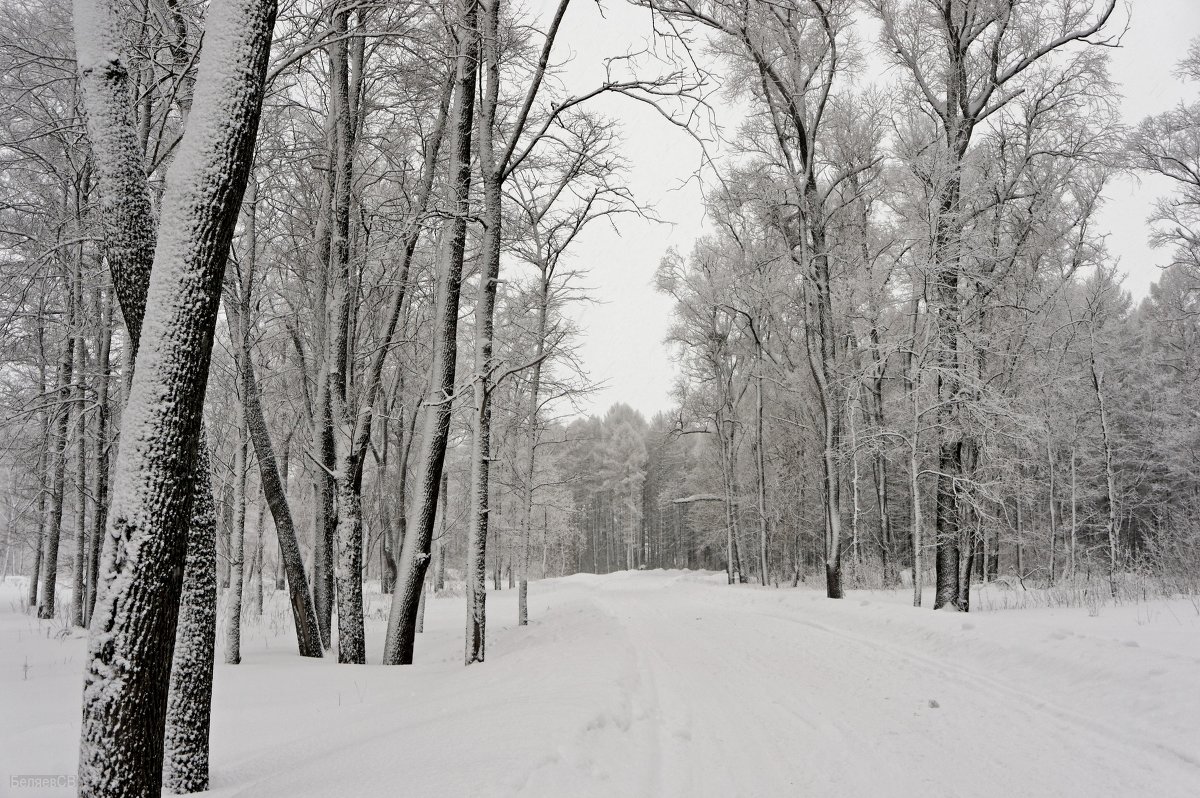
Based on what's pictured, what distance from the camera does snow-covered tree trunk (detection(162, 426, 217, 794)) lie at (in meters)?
3.21

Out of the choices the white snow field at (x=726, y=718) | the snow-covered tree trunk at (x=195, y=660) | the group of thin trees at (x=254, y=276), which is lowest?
the white snow field at (x=726, y=718)

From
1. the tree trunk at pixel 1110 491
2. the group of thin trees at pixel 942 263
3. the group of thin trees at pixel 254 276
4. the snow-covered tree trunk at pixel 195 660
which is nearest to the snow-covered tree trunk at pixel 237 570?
the group of thin trees at pixel 254 276

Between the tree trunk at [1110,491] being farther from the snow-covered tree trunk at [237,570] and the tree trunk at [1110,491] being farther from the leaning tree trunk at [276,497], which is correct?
the snow-covered tree trunk at [237,570]

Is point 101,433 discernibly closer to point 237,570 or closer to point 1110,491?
point 237,570

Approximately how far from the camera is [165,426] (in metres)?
2.77

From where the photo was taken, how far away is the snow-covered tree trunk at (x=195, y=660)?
3205 millimetres

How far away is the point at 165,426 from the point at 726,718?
14.4ft

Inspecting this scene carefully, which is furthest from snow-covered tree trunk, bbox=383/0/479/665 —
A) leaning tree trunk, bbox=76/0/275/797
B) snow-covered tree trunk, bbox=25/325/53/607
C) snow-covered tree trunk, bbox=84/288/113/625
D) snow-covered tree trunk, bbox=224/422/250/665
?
snow-covered tree trunk, bbox=84/288/113/625

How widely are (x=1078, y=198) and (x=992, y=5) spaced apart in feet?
27.0

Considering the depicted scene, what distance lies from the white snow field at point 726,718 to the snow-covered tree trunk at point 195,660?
23cm

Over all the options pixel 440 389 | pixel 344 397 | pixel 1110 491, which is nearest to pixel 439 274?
pixel 440 389

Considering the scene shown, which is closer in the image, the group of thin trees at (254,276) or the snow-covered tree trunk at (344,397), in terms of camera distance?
the group of thin trees at (254,276)

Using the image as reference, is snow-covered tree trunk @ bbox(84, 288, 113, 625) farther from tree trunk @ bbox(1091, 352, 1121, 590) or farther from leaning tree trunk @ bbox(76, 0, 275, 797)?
tree trunk @ bbox(1091, 352, 1121, 590)

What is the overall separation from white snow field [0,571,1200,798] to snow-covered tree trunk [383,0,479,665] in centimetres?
82
